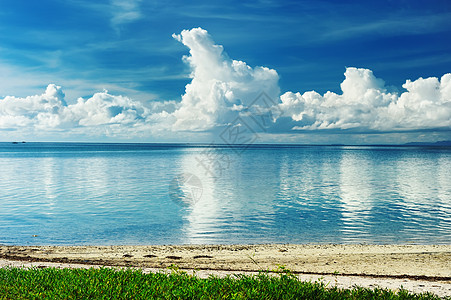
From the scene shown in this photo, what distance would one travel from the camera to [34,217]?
86.1 ft

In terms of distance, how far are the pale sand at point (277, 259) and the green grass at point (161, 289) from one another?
249 centimetres

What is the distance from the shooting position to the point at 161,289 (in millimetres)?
8094

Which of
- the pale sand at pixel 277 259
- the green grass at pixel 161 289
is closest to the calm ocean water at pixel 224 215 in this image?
the pale sand at pixel 277 259

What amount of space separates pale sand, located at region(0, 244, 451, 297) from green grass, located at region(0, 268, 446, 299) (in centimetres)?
249

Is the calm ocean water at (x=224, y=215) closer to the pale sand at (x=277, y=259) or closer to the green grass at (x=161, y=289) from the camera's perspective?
the pale sand at (x=277, y=259)

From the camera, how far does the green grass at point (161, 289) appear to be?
7.73 m

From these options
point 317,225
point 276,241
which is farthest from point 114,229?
point 317,225

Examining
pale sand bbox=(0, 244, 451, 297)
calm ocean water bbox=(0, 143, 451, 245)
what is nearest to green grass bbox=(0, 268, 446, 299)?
pale sand bbox=(0, 244, 451, 297)

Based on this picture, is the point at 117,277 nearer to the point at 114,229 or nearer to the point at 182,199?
the point at 114,229

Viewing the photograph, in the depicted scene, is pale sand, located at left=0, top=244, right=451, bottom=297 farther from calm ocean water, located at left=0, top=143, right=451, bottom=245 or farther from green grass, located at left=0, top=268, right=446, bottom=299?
green grass, located at left=0, top=268, right=446, bottom=299

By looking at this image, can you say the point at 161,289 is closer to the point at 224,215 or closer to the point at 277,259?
the point at 277,259

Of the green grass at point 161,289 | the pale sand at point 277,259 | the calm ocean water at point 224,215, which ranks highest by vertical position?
the green grass at point 161,289

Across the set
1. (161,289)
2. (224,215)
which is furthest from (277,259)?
(224,215)

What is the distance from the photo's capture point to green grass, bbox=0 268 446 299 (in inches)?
304
